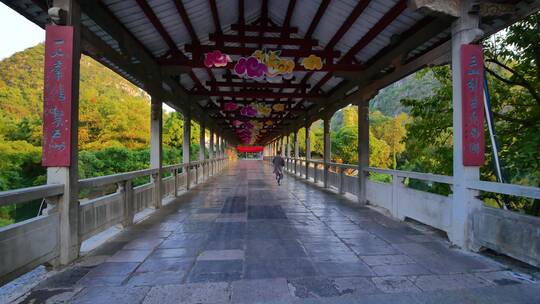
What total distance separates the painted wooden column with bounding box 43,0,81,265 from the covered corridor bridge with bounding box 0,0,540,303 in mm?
20

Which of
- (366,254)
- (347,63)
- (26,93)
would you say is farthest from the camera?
(26,93)

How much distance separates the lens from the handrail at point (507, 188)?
3416 millimetres

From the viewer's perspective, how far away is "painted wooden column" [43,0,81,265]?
387 cm

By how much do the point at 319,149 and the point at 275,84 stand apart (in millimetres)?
42276

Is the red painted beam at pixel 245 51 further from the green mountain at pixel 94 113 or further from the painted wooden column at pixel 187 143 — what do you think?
the green mountain at pixel 94 113

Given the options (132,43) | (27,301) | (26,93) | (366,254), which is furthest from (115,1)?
(26,93)

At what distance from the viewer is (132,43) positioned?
6.32m

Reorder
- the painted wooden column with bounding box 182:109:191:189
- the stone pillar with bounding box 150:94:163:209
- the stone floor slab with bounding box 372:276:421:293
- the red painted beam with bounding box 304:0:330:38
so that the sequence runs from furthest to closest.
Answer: the painted wooden column with bounding box 182:109:191:189, the stone pillar with bounding box 150:94:163:209, the red painted beam with bounding box 304:0:330:38, the stone floor slab with bounding box 372:276:421:293

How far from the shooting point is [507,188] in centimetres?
374

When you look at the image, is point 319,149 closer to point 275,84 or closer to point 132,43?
point 275,84

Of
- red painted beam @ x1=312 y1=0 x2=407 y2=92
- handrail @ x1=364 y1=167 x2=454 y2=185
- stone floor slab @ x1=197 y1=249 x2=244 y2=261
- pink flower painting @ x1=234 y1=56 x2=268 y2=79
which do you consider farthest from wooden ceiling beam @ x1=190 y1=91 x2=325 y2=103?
stone floor slab @ x1=197 y1=249 x2=244 y2=261

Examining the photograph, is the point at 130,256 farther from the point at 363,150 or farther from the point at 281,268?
the point at 363,150

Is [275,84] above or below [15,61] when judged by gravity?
below

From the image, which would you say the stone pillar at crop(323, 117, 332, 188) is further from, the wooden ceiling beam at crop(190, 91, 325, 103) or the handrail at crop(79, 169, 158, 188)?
the handrail at crop(79, 169, 158, 188)
